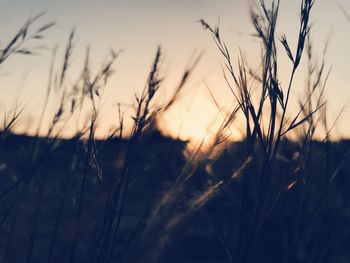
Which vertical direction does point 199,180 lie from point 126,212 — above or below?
above

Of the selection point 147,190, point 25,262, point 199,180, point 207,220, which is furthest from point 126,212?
point 25,262

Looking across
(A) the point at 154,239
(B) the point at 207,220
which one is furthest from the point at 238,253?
(B) the point at 207,220

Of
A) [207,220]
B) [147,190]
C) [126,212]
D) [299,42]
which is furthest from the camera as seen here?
[147,190]

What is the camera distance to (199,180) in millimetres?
2297

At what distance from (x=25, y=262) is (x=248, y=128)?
83 centimetres

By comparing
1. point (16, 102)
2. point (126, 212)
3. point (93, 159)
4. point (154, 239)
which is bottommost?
point (126, 212)

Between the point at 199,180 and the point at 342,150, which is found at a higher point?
the point at 342,150

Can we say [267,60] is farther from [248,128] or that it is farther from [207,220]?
[207,220]

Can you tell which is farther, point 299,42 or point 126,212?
point 126,212

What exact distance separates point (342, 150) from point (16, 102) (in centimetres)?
154

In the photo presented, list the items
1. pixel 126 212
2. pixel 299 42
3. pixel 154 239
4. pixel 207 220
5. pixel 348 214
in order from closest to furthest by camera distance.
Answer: pixel 154 239
pixel 299 42
pixel 348 214
pixel 207 220
pixel 126 212

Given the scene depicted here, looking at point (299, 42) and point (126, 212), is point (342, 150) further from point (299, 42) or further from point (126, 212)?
point (126, 212)

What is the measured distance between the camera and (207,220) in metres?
3.20

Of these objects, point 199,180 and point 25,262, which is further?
point 199,180
